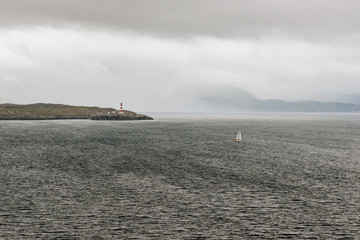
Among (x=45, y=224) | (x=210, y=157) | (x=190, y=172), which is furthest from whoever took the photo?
(x=210, y=157)

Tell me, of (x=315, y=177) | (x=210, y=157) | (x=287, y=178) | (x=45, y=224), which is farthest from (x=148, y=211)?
(x=210, y=157)

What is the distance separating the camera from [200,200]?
27.8 meters

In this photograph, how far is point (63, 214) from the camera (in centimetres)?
2342

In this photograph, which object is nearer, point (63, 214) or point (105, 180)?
point (63, 214)

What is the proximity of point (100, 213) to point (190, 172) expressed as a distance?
1973cm

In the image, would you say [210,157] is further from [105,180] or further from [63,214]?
[63,214]

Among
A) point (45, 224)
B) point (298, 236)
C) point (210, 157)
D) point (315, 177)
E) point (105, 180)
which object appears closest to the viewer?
point (298, 236)

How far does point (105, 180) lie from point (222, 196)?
1599 centimetres

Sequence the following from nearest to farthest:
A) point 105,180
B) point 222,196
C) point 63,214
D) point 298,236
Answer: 1. point 298,236
2. point 63,214
3. point 222,196
4. point 105,180

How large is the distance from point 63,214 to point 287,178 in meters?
28.9

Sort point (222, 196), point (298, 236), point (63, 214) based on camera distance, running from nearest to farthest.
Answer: point (298, 236) < point (63, 214) < point (222, 196)

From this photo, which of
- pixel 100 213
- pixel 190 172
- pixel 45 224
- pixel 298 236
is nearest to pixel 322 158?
pixel 190 172

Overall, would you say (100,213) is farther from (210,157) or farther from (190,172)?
(210,157)

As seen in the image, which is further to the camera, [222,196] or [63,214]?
[222,196]
